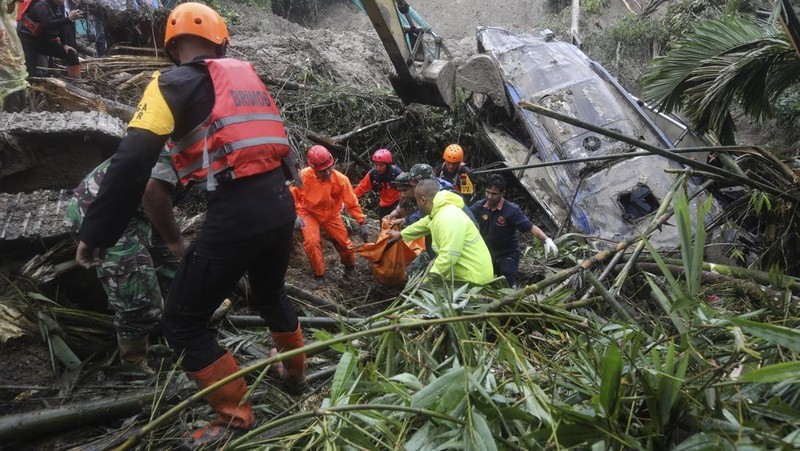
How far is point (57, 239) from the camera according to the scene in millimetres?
3062

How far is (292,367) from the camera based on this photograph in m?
2.62

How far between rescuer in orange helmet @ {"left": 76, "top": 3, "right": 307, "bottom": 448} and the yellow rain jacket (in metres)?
1.38

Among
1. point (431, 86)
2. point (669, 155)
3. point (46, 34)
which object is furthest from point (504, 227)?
point (46, 34)

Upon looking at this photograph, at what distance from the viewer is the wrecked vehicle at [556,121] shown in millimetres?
5703

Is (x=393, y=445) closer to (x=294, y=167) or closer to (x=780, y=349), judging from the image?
(x=780, y=349)

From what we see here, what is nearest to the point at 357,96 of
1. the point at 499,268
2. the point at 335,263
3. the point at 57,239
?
the point at 335,263

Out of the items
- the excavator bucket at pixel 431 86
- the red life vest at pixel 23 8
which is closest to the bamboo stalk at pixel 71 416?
the red life vest at pixel 23 8

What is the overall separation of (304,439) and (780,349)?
5.29 feet

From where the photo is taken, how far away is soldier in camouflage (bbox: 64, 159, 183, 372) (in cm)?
271

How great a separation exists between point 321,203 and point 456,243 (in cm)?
230

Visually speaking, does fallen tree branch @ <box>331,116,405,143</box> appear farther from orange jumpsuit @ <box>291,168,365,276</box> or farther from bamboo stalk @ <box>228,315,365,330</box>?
bamboo stalk @ <box>228,315,365,330</box>

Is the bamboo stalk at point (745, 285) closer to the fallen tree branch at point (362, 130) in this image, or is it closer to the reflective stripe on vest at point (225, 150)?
the reflective stripe on vest at point (225, 150)

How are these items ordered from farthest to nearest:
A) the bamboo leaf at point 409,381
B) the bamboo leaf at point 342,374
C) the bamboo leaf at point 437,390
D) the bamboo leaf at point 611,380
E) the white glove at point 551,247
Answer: the white glove at point 551,247 < the bamboo leaf at point 409,381 < the bamboo leaf at point 342,374 < the bamboo leaf at point 437,390 < the bamboo leaf at point 611,380

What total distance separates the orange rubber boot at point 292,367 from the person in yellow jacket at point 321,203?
272cm
